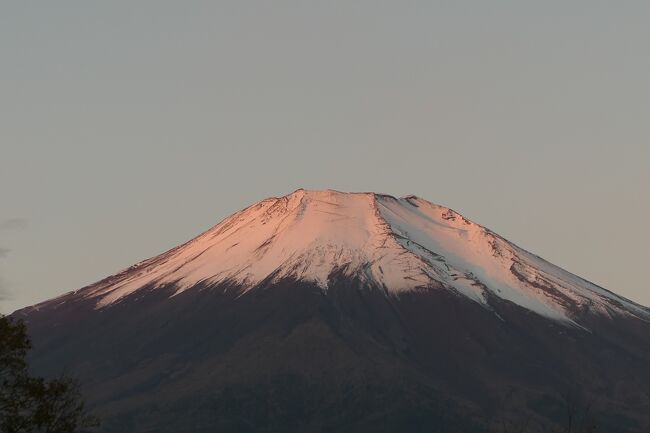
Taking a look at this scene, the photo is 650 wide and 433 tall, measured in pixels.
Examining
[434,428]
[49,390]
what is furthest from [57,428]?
[434,428]

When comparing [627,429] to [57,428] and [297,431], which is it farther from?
[57,428]

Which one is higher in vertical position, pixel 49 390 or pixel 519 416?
pixel 49 390

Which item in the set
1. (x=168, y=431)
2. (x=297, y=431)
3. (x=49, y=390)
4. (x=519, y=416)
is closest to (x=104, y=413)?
A: (x=168, y=431)

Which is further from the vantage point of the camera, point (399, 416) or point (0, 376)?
point (399, 416)

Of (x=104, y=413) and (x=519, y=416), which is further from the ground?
(x=104, y=413)

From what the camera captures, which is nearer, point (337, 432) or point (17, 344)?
point (17, 344)

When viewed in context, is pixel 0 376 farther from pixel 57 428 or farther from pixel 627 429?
pixel 627 429
